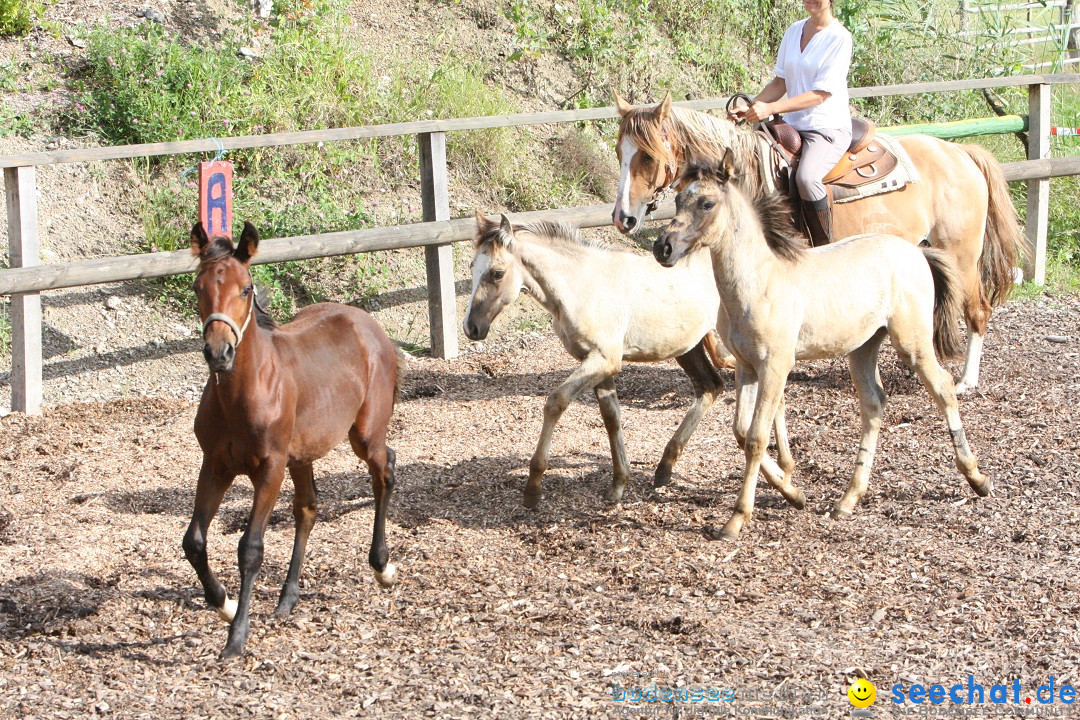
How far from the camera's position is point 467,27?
41.5 feet

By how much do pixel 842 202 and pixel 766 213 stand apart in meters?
2.07

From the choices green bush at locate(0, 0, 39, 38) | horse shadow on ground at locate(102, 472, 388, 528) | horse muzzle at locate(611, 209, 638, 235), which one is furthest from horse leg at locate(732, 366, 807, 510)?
green bush at locate(0, 0, 39, 38)

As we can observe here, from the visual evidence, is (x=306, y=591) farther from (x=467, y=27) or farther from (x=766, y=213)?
(x=467, y=27)

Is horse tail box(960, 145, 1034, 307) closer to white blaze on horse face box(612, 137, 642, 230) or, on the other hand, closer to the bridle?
white blaze on horse face box(612, 137, 642, 230)

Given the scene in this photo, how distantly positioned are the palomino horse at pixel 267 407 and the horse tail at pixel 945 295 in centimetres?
311

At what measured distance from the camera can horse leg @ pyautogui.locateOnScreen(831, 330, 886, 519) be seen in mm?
5930

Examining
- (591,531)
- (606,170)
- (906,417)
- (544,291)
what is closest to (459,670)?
(591,531)

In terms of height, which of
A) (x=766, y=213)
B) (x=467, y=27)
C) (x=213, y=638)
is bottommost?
(x=213, y=638)

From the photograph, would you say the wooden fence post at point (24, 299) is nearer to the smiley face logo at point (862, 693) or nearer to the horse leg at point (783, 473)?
the horse leg at point (783, 473)

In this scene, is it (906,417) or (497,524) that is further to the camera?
(906,417)

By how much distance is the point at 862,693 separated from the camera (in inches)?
155

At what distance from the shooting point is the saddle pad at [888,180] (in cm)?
753

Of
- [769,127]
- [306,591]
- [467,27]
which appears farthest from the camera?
[467,27]

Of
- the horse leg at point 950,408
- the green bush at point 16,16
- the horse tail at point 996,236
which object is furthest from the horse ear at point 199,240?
the green bush at point 16,16
